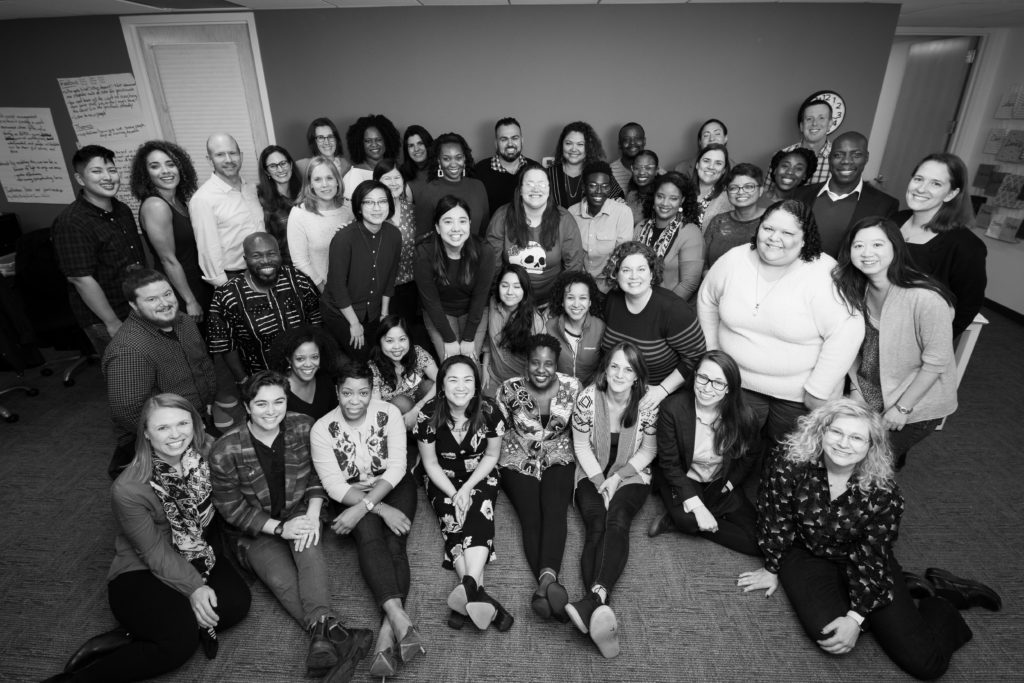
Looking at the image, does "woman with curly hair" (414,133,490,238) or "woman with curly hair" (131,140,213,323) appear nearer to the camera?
"woman with curly hair" (131,140,213,323)

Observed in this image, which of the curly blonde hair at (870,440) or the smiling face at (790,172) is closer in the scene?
the curly blonde hair at (870,440)

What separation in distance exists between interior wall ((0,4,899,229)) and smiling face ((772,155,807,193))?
119 cm

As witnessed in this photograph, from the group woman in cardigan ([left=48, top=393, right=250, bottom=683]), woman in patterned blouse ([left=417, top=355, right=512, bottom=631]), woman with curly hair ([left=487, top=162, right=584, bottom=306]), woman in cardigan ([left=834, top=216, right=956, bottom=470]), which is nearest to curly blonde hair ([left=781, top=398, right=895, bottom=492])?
woman in cardigan ([left=834, top=216, right=956, bottom=470])

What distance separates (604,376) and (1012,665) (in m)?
1.78

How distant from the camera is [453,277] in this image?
296 cm

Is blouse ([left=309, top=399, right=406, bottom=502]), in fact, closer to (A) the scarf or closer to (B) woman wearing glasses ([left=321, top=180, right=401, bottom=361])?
(A) the scarf

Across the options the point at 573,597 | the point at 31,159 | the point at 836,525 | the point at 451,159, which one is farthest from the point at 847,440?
the point at 31,159

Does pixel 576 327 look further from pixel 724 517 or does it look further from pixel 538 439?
pixel 724 517

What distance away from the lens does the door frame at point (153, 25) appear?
164 inches

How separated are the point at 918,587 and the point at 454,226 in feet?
8.30

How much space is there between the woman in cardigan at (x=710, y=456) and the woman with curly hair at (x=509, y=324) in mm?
815

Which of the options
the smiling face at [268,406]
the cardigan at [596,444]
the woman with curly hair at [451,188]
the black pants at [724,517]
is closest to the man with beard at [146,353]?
the smiling face at [268,406]

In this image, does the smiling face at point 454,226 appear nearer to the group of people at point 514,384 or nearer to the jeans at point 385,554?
the group of people at point 514,384

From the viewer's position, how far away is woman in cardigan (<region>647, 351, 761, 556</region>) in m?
2.32
